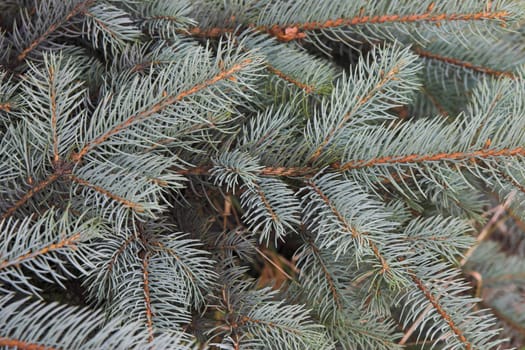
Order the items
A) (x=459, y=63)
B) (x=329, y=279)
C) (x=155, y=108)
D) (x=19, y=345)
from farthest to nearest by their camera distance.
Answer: (x=459, y=63) → (x=329, y=279) → (x=155, y=108) → (x=19, y=345)

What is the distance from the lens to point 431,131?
2.16ft

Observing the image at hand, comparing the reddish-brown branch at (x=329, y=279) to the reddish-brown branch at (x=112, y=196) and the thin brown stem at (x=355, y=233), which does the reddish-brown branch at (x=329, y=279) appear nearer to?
the thin brown stem at (x=355, y=233)

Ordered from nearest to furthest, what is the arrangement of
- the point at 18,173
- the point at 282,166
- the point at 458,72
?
1. the point at 18,173
2. the point at 282,166
3. the point at 458,72

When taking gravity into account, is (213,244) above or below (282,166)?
below

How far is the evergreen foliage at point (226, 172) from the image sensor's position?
0.58 m

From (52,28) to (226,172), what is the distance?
0.88ft

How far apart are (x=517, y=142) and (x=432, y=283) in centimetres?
18

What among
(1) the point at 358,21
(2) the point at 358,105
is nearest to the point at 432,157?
(2) the point at 358,105

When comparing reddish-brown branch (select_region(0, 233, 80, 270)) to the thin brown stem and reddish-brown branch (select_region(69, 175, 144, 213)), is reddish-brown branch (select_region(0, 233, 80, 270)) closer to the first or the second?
reddish-brown branch (select_region(69, 175, 144, 213))

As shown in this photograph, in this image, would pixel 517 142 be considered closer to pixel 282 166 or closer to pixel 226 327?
pixel 282 166

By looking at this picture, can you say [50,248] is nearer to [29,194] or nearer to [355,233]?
[29,194]

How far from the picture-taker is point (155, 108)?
59 centimetres

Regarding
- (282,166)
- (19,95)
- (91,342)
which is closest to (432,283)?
(282,166)

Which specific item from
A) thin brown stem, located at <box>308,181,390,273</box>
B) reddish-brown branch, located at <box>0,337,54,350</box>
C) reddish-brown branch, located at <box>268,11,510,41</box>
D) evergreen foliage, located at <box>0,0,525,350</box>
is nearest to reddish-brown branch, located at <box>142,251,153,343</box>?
evergreen foliage, located at <box>0,0,525,350</box>
